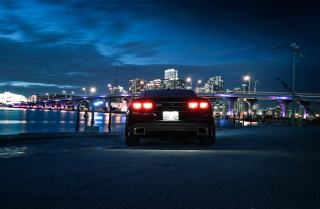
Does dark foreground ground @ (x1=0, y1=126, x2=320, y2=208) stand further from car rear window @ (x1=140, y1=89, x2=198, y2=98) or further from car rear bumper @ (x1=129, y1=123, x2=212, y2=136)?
car rear window @ (x1=140, y1=89, x2=198, y2=98)

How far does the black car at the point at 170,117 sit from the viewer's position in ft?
23.9

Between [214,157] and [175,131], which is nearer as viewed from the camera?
[214,157]

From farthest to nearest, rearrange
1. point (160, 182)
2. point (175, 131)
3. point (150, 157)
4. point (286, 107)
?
point (286, 107)
point (175, 131)
point (150, 157)
point (160, 182)

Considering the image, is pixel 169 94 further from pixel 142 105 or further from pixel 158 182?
pixel 158 182

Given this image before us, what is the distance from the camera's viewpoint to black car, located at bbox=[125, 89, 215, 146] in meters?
7.28

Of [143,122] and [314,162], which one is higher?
[143,122]

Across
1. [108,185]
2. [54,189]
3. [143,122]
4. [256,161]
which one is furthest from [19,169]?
[256,161]

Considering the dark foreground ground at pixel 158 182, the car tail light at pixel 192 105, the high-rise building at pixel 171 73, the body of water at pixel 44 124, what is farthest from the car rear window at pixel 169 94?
the high-rise building at pixel 171 73

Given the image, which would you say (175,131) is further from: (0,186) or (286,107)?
(286,107)

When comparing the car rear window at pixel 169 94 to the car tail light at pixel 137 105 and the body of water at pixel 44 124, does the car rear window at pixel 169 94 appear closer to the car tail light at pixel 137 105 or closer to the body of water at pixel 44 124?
the car tail light at pixel 137 105

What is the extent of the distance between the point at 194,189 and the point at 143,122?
4.04 metres

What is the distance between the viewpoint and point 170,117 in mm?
7301

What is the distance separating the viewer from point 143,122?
24.1 ft

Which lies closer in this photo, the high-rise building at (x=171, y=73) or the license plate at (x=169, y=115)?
the license plate at (x=169, y=115)
